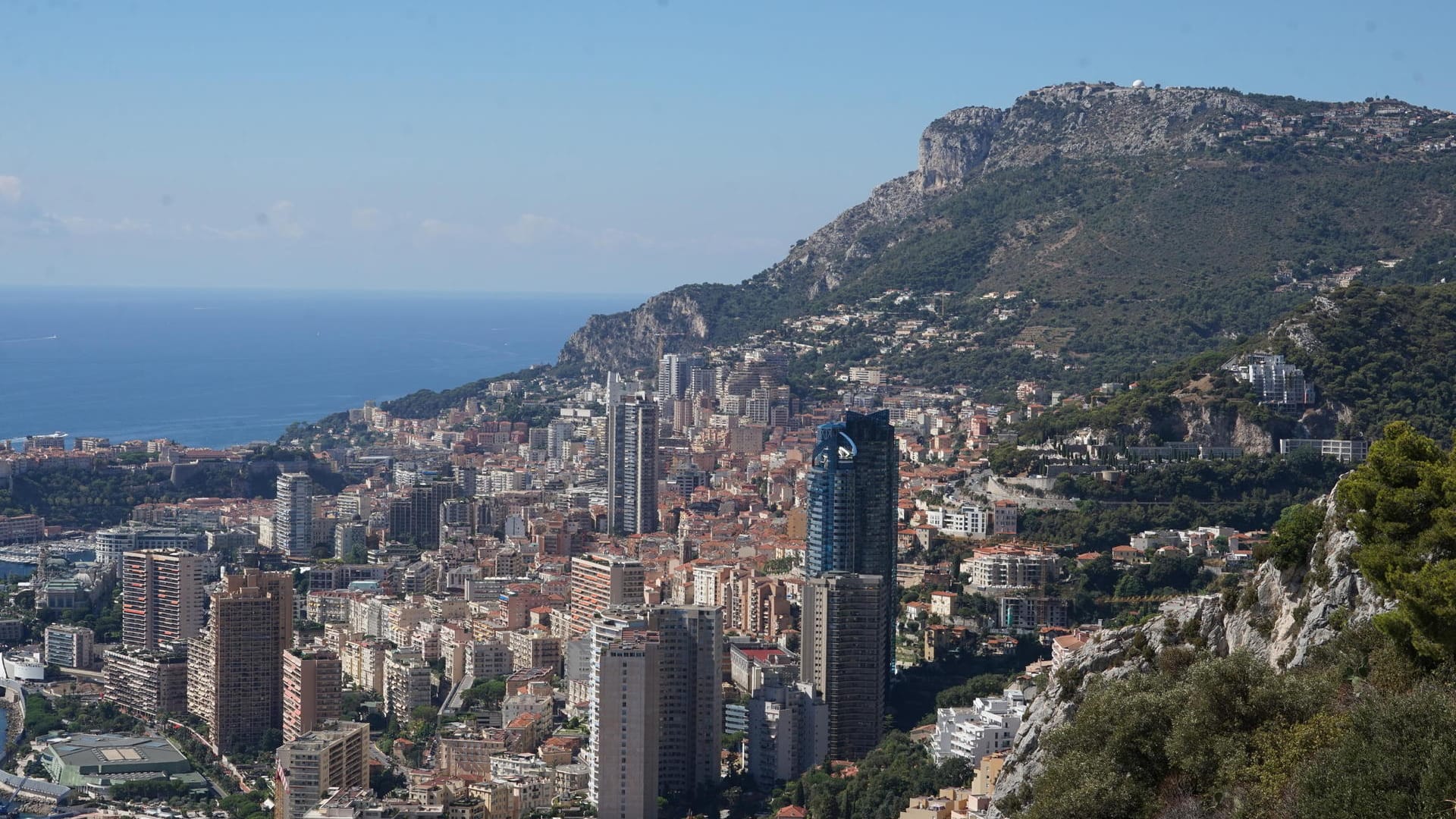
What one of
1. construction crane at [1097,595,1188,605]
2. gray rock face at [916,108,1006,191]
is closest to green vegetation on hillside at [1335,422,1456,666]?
construction crane at [1097,595,1188,605]

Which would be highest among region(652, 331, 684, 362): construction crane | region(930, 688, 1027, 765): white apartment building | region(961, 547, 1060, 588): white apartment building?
region(652, 331, 684, 362): construction crane

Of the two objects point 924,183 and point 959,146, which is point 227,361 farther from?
point 959,146

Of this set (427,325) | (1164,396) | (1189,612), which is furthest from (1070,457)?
(427,325)

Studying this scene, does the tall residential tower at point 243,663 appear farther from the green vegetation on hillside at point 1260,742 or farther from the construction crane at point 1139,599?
the green vegetation on hillside at point 1260,742

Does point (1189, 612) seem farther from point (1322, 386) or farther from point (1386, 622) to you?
point (1322, 386)

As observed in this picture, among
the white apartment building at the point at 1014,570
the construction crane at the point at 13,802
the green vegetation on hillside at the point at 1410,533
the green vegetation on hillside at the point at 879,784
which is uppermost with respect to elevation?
the green vegetation on hillside at the point at 1410,533

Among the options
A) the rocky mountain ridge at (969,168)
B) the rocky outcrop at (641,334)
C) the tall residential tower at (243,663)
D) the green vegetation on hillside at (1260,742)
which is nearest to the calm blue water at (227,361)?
the rocky outcrop at (641,334)

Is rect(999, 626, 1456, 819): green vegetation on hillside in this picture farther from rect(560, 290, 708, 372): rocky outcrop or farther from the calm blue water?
rect(560, 290, 708, 372): rocky outcrop
